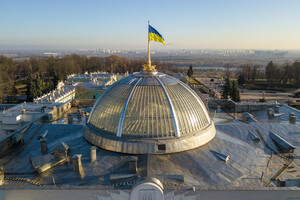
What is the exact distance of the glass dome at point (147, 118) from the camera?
14141mm

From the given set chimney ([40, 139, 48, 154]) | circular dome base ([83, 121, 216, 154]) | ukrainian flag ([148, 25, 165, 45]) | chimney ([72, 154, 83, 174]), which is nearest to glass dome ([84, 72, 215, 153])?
circular dome base ([83, 121, 216, 154])

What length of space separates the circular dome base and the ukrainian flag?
7.66m

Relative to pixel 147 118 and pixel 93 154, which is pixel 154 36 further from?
pixel 93 154

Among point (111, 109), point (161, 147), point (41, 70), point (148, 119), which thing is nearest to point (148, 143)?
point (161, 147)

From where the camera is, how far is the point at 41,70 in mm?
97375

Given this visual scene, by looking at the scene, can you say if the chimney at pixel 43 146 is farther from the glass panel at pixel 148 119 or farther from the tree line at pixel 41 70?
the tree line at pixel 41 70

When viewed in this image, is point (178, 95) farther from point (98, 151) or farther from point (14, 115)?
point (14, 115)

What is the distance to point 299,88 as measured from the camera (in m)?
78.2

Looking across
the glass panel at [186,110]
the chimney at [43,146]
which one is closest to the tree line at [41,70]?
the chimney at [43,146]

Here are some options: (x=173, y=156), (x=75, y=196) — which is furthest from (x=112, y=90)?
(x=75, y=196)

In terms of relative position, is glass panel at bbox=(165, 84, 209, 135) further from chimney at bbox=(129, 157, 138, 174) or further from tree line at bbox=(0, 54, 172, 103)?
tree line at bbox=(0, 54, 172, 103)

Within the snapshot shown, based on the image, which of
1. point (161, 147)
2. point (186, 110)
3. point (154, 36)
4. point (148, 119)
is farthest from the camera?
point (154, 36)

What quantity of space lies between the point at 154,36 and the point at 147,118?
6.97 meters

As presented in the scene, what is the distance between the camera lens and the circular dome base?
13.9 meters
